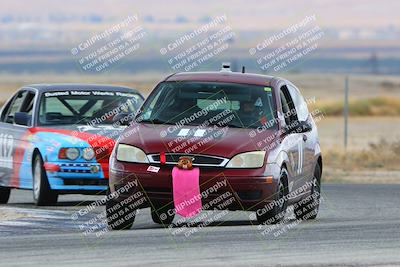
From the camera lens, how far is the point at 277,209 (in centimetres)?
1295

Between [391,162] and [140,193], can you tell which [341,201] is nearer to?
[140,193]

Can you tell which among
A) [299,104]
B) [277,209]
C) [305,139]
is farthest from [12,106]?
[277,209]

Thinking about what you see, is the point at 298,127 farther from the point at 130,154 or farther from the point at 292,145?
the point at 130,154

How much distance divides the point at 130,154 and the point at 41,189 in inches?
138

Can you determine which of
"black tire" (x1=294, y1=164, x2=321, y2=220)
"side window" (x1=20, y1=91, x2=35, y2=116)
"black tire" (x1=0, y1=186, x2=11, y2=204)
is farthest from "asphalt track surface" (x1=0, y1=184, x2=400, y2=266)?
"side window" (x1=20, y1=91, x2=35, y2=116)

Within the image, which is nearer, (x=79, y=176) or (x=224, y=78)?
(x=224, y=78)

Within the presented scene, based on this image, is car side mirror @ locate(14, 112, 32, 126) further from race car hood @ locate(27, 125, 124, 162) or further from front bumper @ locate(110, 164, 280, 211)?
front bumper @ locate(110, 164, 280, 211)

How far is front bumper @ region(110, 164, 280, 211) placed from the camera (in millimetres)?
12562

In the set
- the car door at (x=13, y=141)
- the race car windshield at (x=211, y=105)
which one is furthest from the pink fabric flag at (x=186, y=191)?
the car door at (x=13, y=141)

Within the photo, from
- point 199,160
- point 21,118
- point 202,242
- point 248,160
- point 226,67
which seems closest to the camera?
point 202,242

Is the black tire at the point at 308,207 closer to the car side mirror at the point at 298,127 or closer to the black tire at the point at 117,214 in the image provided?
the car side mirror at the point at 298,127

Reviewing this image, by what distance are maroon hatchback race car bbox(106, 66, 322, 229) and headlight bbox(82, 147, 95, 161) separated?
2.08 metres

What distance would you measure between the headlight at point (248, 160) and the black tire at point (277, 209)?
0.34m

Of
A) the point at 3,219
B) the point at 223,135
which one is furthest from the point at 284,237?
the point at 3,219
